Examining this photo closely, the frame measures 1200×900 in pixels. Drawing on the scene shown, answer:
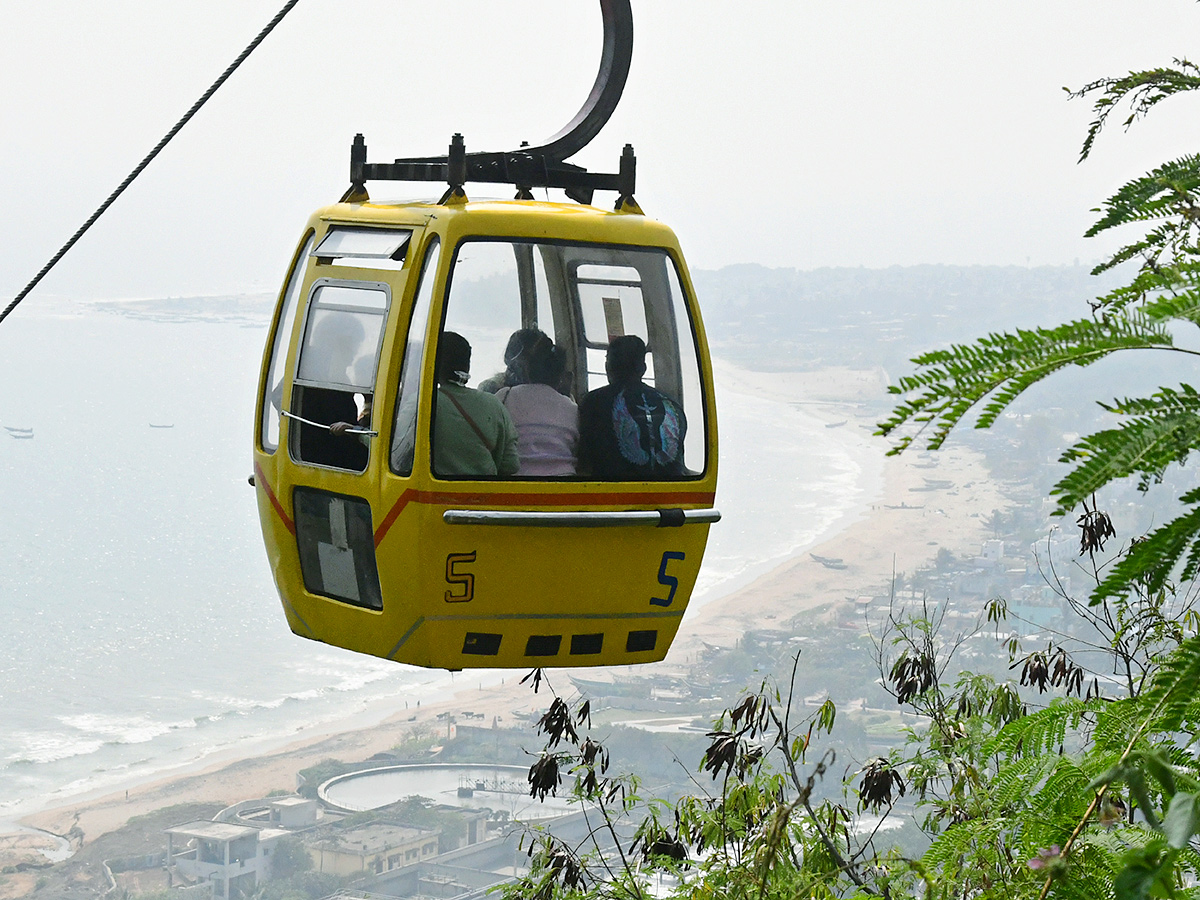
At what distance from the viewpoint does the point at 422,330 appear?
4.63 meters

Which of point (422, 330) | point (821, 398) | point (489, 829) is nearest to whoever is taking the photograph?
point (422, 330)

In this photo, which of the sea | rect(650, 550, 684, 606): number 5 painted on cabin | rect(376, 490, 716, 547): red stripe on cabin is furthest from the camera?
the sea

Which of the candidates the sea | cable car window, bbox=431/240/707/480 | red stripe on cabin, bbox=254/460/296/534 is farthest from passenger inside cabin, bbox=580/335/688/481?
the sea

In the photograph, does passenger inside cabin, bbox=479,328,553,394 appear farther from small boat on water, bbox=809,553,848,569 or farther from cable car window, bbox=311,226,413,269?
small boat on water, bbox=809,553,848,569

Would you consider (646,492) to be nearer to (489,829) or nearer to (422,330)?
(422,330)

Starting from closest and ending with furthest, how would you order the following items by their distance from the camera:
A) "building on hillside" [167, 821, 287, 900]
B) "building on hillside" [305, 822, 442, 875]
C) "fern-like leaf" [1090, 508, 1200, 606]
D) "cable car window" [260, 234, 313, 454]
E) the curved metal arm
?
"fern-like leaf" [1090, 508, 1200, 606] → "cable car window" [260, 234, 313, 454] → the curved metal arm → "building on hillside" [305, 822, 442, 875] → "building on hillside" [167, 821, 287, 900]

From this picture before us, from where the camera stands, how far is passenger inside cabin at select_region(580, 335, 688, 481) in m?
4.88

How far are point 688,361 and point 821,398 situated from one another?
7313 centimetres

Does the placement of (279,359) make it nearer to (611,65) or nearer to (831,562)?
(611,65)

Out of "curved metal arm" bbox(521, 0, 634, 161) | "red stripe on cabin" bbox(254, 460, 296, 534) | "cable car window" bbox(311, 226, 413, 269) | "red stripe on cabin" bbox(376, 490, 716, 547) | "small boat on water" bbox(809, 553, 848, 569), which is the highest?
"curved metal arm" bbox(521, 0, 634, 161)

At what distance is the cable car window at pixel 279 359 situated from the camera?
5.30 meters

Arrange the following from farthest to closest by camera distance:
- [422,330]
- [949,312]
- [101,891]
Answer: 1. [949,312]
2. [101,891]
3. [422,330]

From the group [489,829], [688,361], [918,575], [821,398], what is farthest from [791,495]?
[688,361]

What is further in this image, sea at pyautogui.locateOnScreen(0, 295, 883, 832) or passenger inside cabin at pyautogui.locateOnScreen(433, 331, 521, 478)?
sea at pyautogui.locateOnScreen(0, 295, 883, 832)
